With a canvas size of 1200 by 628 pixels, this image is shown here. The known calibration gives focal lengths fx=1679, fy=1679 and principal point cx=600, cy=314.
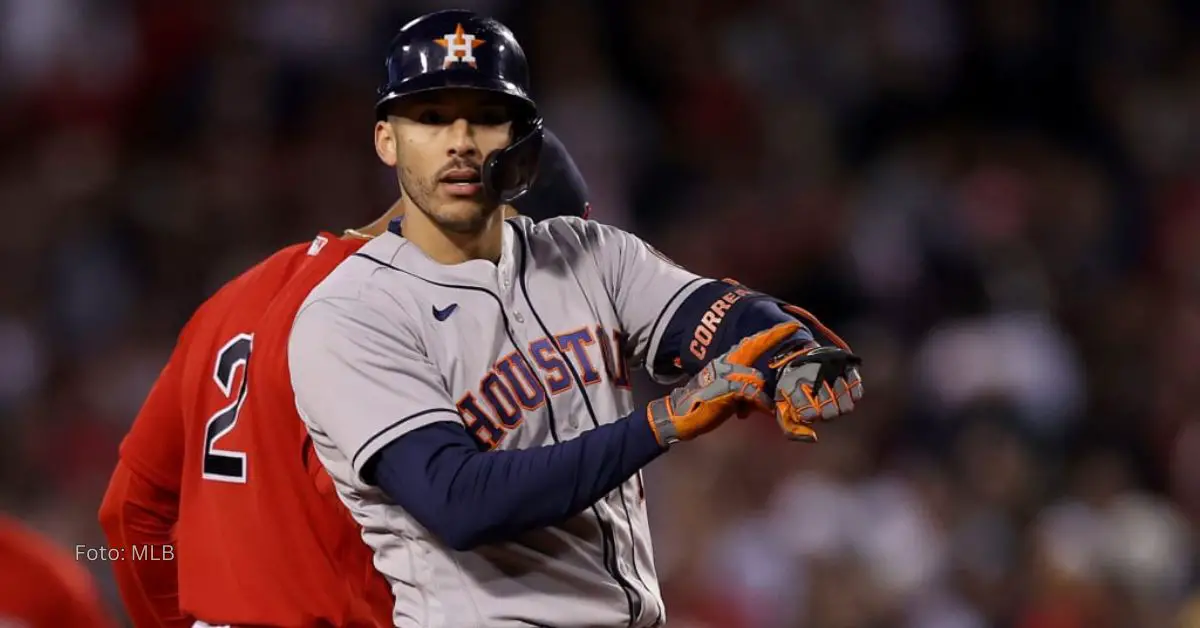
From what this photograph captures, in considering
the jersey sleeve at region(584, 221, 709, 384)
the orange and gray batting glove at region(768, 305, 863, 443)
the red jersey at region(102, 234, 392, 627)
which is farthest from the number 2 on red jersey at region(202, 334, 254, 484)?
the orange and gray batting glove at region(768, 305, 863, 443)

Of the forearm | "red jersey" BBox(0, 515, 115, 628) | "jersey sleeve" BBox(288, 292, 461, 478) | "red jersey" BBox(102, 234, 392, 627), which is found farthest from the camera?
the forearm

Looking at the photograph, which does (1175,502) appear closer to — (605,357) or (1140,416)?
(1140,416)

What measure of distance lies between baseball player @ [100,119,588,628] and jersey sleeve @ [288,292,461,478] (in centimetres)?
28

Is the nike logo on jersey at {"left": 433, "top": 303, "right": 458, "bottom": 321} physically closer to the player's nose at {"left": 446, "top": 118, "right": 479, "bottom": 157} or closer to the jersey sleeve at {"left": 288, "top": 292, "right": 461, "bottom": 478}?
the jersey sleeve at {"left": 288, "top": 292, "right": 461, "bottom": 478}

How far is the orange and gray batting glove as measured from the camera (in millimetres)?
2369

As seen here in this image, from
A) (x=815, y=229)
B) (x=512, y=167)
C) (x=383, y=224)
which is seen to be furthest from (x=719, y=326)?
(x=815, y=229)

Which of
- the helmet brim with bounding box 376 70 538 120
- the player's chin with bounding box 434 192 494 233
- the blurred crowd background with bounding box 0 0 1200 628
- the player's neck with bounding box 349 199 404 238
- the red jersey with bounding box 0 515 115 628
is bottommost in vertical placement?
the blurred crowd background with bounding box 0 0 1200 628

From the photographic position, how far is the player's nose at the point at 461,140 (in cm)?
263

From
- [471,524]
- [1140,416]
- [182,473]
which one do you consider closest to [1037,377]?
[1140,416]

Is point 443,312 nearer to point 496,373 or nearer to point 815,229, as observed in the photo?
point 496,373

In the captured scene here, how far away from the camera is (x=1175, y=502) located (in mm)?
6336

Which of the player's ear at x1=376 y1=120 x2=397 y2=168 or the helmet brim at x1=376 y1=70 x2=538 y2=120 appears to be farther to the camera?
the player's ear at x1=376 y1=120 x2=397 y2=168

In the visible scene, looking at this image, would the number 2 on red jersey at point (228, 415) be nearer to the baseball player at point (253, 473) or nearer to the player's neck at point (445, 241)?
the baseball player at point (253, 473)

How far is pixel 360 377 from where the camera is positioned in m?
2.53
